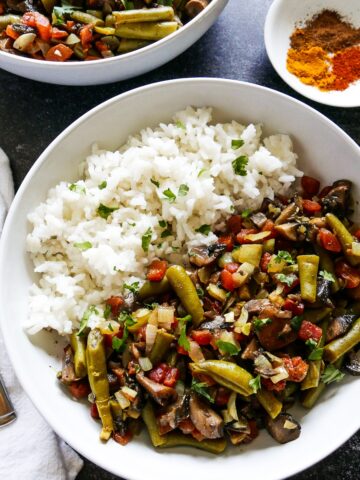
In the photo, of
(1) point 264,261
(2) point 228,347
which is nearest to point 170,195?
(1) point 264,261

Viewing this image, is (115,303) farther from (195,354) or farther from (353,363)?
(353,363)

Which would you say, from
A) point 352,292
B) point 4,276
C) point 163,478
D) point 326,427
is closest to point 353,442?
point 326,427

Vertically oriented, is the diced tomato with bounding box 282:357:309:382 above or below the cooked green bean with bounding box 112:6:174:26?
below

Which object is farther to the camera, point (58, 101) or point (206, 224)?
point (58, 101)

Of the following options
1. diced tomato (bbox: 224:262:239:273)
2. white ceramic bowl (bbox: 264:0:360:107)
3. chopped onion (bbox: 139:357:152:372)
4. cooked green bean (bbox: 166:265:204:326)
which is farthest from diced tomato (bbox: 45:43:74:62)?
chopped onion (bbox: 139:357:152:372)

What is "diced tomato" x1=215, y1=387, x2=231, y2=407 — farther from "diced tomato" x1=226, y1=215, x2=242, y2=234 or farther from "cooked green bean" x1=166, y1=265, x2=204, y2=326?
"diced tomato" x1=226, y1=215, x2=242, y2=234

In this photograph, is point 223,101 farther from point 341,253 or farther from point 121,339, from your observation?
point 121,339
